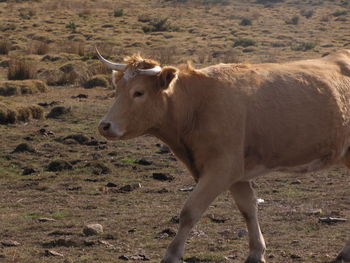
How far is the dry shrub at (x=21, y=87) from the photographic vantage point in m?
18.0

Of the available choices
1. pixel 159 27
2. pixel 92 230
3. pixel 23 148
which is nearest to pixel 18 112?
pixel 23 148

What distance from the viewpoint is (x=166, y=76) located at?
645cm

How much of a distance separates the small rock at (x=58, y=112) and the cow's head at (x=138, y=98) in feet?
30.4

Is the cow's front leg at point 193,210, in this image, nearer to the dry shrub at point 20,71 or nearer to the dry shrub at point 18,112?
the dry shrub at point 18,112

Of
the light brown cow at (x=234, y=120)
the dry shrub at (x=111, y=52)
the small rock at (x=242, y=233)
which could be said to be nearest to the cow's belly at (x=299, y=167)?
the light brown cow at (x=234, y=120)

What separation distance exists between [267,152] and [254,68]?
0.87 metres

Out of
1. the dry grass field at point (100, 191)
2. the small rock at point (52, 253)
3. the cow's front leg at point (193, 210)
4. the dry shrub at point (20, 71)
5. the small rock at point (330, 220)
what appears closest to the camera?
the cow's front leg at point (193, 210)

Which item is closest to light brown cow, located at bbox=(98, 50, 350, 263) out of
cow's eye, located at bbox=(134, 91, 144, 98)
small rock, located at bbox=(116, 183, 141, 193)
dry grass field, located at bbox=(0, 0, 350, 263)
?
cow's eye, located at bbox=(134, 91, 144, 98)

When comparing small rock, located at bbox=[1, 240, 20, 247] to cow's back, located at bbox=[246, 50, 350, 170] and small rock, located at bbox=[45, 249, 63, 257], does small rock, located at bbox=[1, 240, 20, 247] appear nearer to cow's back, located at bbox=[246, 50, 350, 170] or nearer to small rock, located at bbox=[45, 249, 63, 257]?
small rock, located at bbox=[45, 249, 63, 257]

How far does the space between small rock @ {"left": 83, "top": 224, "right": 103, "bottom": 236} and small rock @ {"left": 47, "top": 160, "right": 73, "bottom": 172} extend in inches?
150

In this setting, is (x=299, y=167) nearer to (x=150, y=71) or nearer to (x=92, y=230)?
(x=150, y=71)

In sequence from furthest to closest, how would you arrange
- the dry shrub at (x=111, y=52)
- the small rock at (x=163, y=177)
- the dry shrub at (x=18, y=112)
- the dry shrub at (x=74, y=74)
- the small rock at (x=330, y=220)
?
the dry shrub at (x=111, y=52)
the dry shrub at (x=74, y=74)
the dry shrub at (x=18, y=112)
the small rock at (x=163, y=177)
the small rock at (x=330, y=220)

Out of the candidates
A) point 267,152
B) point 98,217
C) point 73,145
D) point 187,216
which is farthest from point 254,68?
point 73,145

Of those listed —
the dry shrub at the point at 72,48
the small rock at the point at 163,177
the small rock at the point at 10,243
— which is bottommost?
the dry shrub at the point at 72,48
